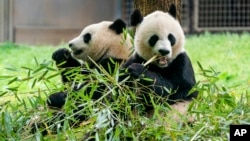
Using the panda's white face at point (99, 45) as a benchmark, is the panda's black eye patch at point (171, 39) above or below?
above

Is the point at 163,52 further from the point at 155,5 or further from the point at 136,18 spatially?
the point at 155,5

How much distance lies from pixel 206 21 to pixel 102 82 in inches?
341

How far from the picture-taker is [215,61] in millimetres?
8273

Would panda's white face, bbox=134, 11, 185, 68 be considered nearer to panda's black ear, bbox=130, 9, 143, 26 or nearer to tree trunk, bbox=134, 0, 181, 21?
panda's black ear, bbox=130, 9, 143, 26

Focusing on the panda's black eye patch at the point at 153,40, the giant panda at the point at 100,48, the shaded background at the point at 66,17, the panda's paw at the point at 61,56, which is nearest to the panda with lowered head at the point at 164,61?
the panda's black eye patch at the point at 153,40

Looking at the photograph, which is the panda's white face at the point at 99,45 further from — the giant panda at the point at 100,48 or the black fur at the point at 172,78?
the black fur at the point at 172,78

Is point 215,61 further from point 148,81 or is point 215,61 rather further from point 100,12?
point 100,12

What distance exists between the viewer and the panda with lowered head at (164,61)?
15.1 feet

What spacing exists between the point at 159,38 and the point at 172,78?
0.90 ft

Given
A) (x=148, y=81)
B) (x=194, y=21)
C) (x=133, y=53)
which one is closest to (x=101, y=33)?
(x=133, y=53)

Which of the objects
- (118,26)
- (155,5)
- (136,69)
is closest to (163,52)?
(136,69)

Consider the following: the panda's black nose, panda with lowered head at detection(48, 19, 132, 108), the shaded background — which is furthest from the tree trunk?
the shaded background

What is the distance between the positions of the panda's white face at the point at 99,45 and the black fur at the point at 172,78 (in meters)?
0.52

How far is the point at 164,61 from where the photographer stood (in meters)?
4.69
